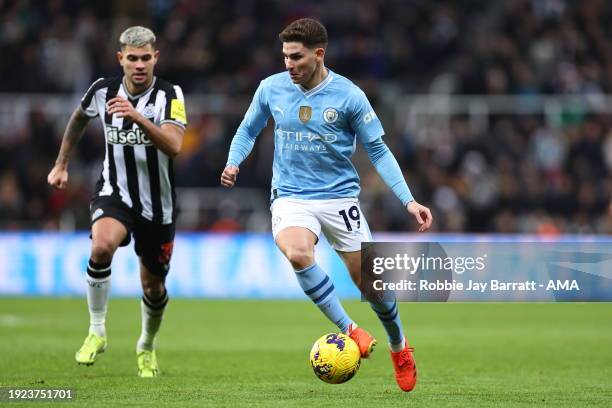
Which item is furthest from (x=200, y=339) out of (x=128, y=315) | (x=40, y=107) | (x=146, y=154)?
(x=40, y=107)

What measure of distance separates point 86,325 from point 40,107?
26.4 ft

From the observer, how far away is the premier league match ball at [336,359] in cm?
769

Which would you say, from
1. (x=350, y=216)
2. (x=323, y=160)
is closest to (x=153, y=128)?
(x=323, y=160)

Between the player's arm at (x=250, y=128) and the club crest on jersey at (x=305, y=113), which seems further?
the player's arm at (x=250, y=128)

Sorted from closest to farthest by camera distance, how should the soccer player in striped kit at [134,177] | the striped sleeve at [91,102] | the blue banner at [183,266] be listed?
the soccer player in striped kit at [134,177], the striped sleeve at [91,102], the blue banner at [183,266]

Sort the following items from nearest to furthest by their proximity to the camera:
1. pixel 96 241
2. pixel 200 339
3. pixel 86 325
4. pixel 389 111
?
pixel 96 241 → pixel 200 339 → pixel 86 325 → pixel 389 111

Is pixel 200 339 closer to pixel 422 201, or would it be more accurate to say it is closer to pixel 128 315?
pixel 128 315

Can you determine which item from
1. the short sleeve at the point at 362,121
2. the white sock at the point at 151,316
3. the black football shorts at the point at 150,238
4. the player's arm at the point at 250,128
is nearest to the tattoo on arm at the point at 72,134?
the black football shorts at the point at 150,238

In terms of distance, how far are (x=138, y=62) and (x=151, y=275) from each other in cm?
170

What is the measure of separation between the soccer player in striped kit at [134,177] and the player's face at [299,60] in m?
1.23

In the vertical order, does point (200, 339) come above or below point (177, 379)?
below

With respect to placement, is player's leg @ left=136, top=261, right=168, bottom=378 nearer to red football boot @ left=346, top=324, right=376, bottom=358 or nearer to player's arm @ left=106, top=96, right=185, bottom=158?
player's arm @ left=106, top=96, right=185, bottom=158

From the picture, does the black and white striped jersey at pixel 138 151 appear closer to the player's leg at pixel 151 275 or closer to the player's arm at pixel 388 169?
the player's leg at pixel 151 275

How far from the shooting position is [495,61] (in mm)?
22781
